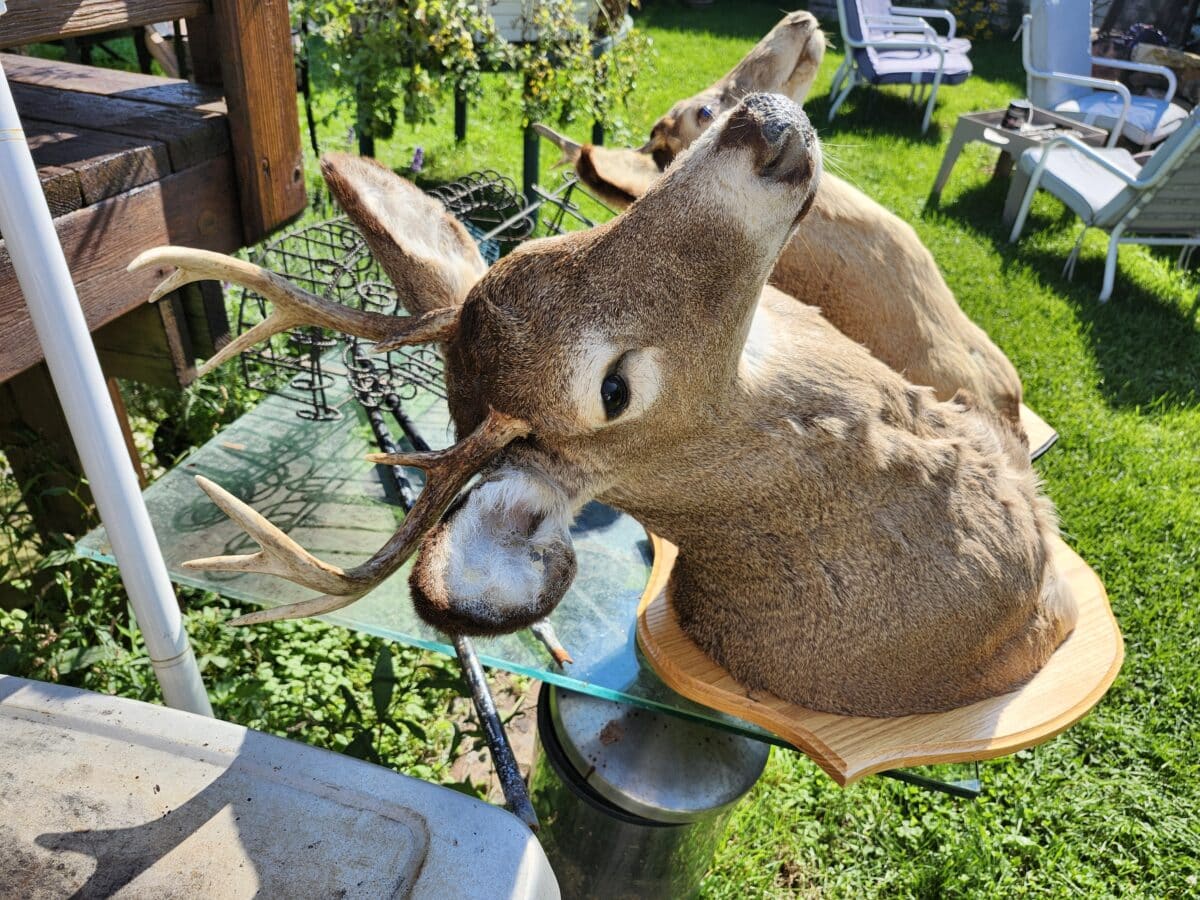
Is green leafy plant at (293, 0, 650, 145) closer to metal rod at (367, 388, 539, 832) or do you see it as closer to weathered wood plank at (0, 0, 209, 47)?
weathered wood plank at (0, 0, 209, 47)

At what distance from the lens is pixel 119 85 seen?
102 inches

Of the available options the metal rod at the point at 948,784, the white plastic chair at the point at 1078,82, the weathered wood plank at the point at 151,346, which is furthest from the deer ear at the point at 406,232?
the white plastic chair at the point at 1078,82

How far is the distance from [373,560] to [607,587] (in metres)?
1.04

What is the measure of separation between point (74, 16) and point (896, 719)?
219 centimetres

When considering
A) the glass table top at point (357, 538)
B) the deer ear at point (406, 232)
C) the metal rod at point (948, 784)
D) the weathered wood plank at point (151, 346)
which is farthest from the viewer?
the weathered wood plank at point (151, 346)

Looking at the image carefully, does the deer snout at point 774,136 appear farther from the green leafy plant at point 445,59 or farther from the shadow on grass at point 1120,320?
the shadow on grass at point 1120,320

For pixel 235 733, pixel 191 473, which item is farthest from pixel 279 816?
pixel 191 473

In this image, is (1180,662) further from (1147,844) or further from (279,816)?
(279,816)

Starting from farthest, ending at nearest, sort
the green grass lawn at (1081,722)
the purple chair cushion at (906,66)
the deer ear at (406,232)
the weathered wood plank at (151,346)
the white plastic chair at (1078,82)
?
the purple chair cushion at (906,66)
the white plastic chair at (1078,82)
the green grass lawn at (1081,722)
the weathered wood plank at (151,346)
the deer ear at (406,232)

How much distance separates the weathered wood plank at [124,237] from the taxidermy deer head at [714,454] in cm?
75

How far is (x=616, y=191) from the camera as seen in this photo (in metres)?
2.47

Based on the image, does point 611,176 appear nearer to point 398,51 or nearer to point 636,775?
point 636,775

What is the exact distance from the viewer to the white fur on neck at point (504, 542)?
4.17 feet

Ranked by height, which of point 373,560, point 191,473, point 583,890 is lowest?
point 583,890
